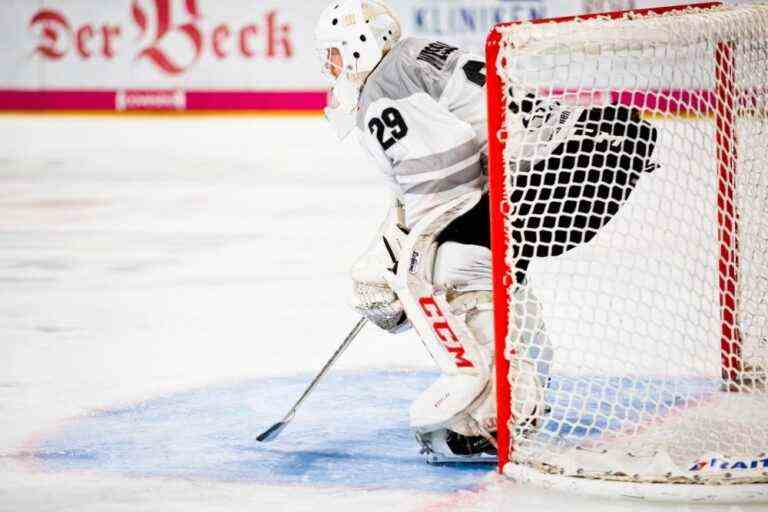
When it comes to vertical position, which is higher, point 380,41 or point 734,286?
point 380,41

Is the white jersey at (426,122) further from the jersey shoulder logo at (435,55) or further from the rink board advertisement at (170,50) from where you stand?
the rink board advertisement at (170,50)

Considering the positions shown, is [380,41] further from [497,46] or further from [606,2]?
[606,2]

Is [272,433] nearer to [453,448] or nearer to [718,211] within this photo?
[453,448]

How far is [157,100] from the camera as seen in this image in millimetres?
11625

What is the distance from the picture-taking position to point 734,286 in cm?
290

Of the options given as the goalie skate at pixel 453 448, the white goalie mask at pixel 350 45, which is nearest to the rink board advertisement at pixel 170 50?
the white goalie mask at pixel 350 45

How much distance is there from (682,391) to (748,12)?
886mm

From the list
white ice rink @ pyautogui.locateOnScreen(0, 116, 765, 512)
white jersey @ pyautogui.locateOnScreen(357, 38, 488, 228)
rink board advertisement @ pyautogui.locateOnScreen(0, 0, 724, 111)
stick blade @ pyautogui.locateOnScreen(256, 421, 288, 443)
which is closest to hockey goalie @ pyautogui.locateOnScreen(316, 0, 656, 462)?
white jersey @ pyautogui.locateOnScreen(357, 38, 488, 228)

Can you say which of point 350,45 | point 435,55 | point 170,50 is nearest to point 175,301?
point 350,45

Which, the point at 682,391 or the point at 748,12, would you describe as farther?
the point at 682,391

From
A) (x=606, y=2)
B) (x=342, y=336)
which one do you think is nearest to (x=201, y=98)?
(x=606, y=2)

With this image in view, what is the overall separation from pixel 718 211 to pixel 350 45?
3.09 feet

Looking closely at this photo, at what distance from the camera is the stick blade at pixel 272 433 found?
268 centimetres

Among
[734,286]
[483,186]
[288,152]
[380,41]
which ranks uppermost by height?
[380,41]
